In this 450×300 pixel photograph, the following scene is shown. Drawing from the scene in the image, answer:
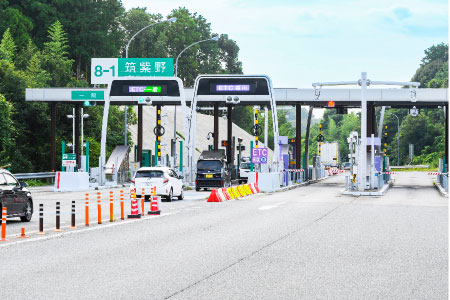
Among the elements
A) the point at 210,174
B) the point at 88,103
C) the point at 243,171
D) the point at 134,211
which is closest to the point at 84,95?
the point at 88,103

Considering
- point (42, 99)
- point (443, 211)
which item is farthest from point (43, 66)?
point (443, 211)

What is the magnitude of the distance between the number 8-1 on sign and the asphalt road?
38.7 meters

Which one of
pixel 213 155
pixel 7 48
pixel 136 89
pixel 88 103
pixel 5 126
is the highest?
pixel 7 48

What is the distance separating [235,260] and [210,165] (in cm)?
3287

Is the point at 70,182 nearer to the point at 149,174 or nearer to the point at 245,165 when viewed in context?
the point at 149,174

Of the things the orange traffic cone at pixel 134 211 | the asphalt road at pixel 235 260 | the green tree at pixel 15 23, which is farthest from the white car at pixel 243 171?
the asphalt road at pixel 235 260

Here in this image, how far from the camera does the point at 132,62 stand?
54938 mm

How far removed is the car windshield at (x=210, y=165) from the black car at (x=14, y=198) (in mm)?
23678

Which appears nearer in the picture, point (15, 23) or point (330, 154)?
point (15, 23)

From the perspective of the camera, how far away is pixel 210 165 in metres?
46.9

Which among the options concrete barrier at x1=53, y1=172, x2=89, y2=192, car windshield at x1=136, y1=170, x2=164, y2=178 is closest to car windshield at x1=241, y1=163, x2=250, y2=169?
concrete barrier at x1=53, y1=172, x2=89, y2=192

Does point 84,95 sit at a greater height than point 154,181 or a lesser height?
greater

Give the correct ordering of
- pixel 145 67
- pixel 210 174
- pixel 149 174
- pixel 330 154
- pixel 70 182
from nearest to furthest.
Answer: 1. pixel 149 174
2. pixel 70 182
3. pixel 210 174
4. pixel 145 67
5. pixel 330 154

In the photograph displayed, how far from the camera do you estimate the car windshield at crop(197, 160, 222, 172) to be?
46719mm
